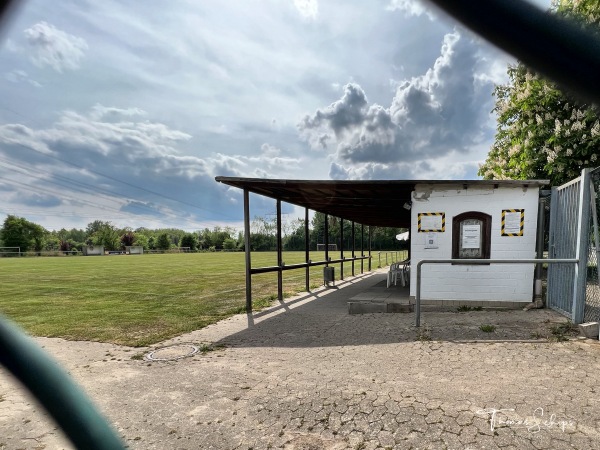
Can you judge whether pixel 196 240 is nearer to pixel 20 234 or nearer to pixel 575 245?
pixel 20 234

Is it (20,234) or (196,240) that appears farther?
(196,240)

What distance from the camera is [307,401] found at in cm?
358

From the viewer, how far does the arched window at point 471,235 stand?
8.02 m

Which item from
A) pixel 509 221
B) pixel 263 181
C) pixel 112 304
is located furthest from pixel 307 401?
pixel 112 304

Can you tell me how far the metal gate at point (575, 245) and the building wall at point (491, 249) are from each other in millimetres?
434

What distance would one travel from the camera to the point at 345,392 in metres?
3.75

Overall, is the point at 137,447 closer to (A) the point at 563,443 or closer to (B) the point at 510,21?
(A) the point at 563,443

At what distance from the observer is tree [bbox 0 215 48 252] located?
239ft

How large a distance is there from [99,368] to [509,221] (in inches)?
322

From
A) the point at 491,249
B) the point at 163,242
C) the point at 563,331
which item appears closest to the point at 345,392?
the point at 563,331

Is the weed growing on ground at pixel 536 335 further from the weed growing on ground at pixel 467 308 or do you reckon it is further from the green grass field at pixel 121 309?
the green grass field at pixel 121 309

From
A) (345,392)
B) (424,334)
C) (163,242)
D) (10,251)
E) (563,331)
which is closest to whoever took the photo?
(345,392)

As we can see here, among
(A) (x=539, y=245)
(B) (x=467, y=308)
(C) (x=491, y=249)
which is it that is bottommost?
(B) (x=467, y=308)

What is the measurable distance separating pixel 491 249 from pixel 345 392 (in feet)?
19.2
